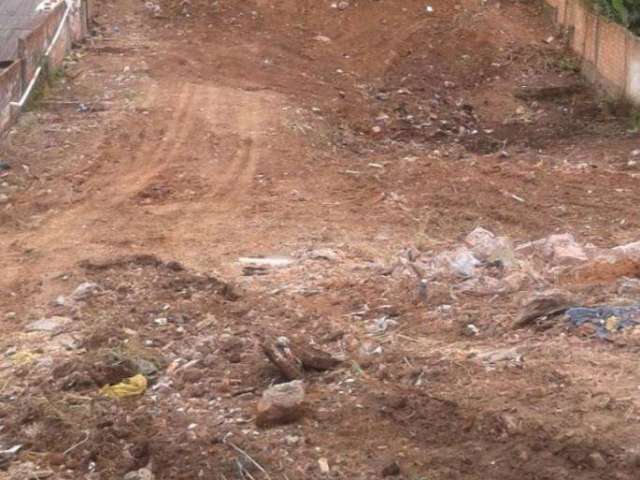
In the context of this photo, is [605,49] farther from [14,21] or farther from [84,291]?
[14,21]

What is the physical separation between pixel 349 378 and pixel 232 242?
3.63 metres

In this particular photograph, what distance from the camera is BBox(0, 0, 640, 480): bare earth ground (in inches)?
209

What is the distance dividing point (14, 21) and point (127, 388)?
1165 cm

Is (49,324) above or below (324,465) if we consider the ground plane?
below

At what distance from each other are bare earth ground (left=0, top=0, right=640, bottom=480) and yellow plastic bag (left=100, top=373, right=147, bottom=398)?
7cm

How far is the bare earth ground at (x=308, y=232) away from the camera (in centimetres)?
532

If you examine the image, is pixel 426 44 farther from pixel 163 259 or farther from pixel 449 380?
pixel 449 380

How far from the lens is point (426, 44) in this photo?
52.2ft

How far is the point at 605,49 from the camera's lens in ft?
45.7

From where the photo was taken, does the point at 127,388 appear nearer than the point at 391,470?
No

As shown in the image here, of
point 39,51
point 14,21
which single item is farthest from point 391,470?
point 14,21

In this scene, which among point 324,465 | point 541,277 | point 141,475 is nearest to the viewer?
point 324,465

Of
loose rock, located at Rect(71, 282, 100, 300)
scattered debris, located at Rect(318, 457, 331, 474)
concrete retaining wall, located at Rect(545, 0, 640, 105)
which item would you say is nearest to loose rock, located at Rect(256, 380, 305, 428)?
scattered debris, located at Rect(318, 457, 331, 474)

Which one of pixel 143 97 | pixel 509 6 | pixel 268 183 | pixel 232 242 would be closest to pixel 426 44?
pixel 509 6
